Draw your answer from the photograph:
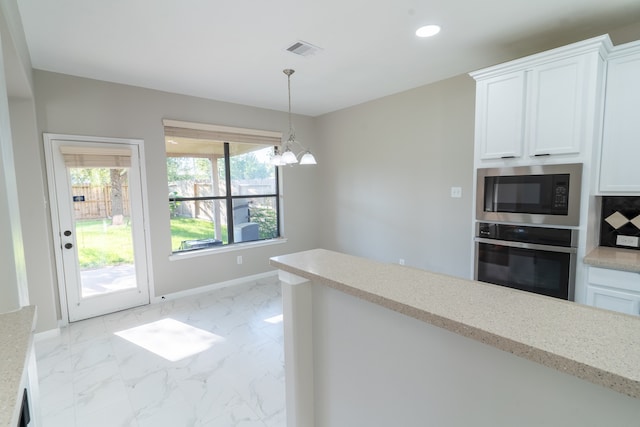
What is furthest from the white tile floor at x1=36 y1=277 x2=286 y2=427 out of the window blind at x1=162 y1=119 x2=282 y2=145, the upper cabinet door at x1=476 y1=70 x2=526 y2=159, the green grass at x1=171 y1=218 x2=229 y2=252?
the upper cabinet door at x1=476 y1=70 x2=526 y2=159

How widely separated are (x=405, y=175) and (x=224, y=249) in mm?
2758

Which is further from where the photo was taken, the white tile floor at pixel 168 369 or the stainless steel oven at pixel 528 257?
the stainless steel oven at pixel 528 257

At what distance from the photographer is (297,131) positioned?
5.08 m

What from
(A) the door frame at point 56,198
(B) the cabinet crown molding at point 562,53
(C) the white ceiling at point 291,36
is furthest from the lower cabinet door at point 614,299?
(A) the door frame at point 56,198

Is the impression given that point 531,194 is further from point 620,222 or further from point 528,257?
point 620,222

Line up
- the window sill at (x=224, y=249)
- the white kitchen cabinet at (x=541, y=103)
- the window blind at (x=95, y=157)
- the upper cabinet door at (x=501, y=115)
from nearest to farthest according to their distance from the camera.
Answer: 1. the white kitchen cabinet at (x=541, y=103)
2. the upper cabinet door at (x=501, y=115)
3. the window blind at (x=95, y=157)
4. the window sill at (x=224, y=249)

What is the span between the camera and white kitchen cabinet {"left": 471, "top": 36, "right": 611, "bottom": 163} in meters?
2.16

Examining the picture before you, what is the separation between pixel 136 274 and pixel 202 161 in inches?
66.1

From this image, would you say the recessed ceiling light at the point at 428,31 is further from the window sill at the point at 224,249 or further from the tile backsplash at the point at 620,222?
the window sill at the point at 224,249

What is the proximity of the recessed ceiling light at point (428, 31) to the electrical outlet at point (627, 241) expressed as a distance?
7.53 ft

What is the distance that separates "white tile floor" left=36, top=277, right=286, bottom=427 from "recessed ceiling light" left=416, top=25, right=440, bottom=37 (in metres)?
2.95

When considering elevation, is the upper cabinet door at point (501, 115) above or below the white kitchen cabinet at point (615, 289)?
above

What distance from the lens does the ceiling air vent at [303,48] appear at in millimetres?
2602

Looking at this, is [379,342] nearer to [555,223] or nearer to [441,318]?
[441,318]
